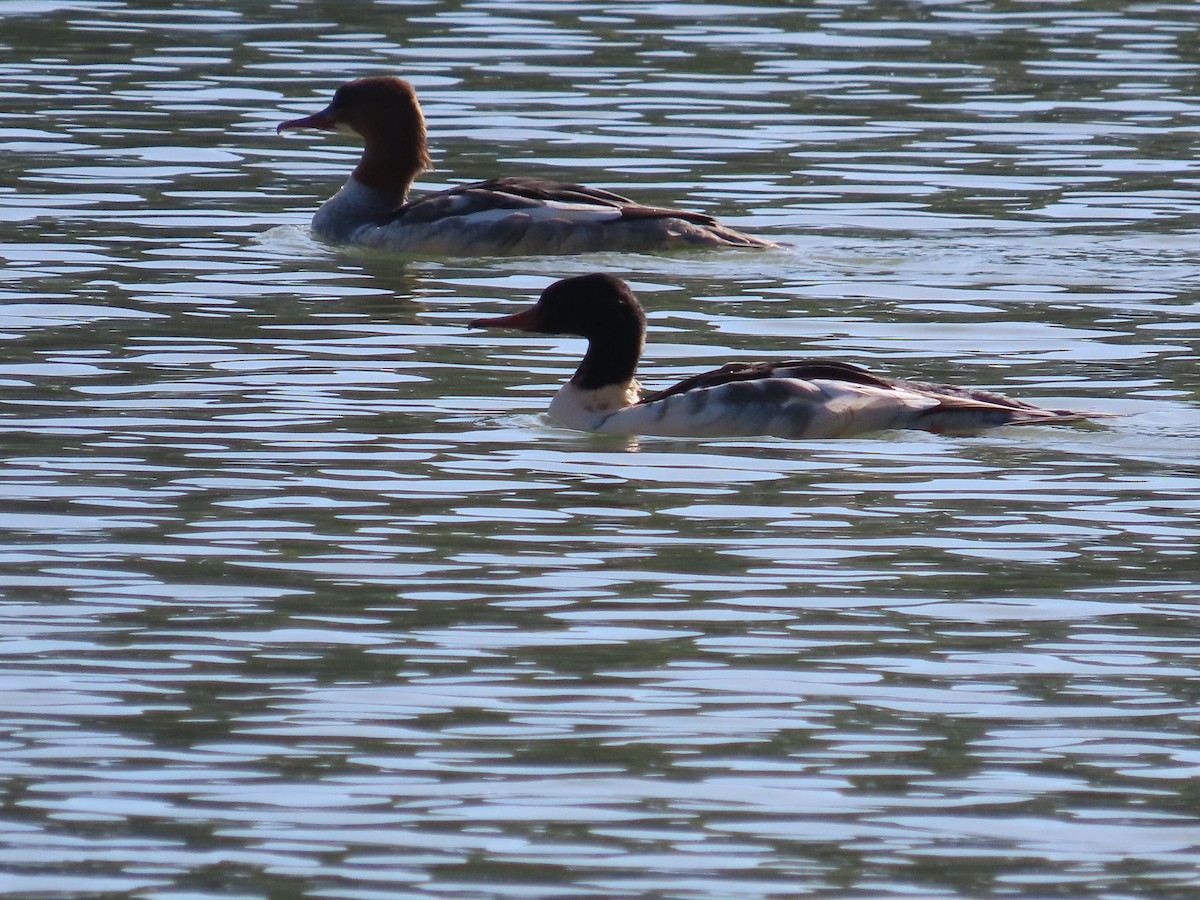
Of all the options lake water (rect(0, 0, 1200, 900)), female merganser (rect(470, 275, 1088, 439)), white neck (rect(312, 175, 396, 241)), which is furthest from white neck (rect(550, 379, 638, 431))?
white neck (rect(312, 175, 396, 241))

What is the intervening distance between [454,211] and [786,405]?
6437 millimetres

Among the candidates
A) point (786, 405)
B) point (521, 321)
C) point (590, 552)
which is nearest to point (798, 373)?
point (786, 405)

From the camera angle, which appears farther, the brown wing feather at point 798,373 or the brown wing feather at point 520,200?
the brown wing feather at point 520,200

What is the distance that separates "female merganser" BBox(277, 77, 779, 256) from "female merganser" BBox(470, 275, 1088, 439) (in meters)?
5.06

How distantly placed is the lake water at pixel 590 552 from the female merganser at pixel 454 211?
0.71 ft

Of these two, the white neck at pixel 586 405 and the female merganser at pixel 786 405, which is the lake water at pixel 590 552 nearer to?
the female merganser at pixel 786 405

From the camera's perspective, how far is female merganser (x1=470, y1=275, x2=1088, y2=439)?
37.8ft

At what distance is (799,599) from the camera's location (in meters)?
8.72

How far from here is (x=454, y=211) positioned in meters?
17.6

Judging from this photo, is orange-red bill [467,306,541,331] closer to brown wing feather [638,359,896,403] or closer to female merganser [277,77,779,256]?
brown wing feather [638,359,896,403]

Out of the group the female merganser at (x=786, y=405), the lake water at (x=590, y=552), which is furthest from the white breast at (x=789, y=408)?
the lake water at (x=590, y=552)

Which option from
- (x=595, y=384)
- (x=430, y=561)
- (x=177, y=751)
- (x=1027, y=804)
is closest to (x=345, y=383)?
(x=595, y=384)

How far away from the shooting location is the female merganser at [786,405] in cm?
1152

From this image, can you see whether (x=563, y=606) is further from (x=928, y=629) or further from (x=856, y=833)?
(x=856, y=833)
